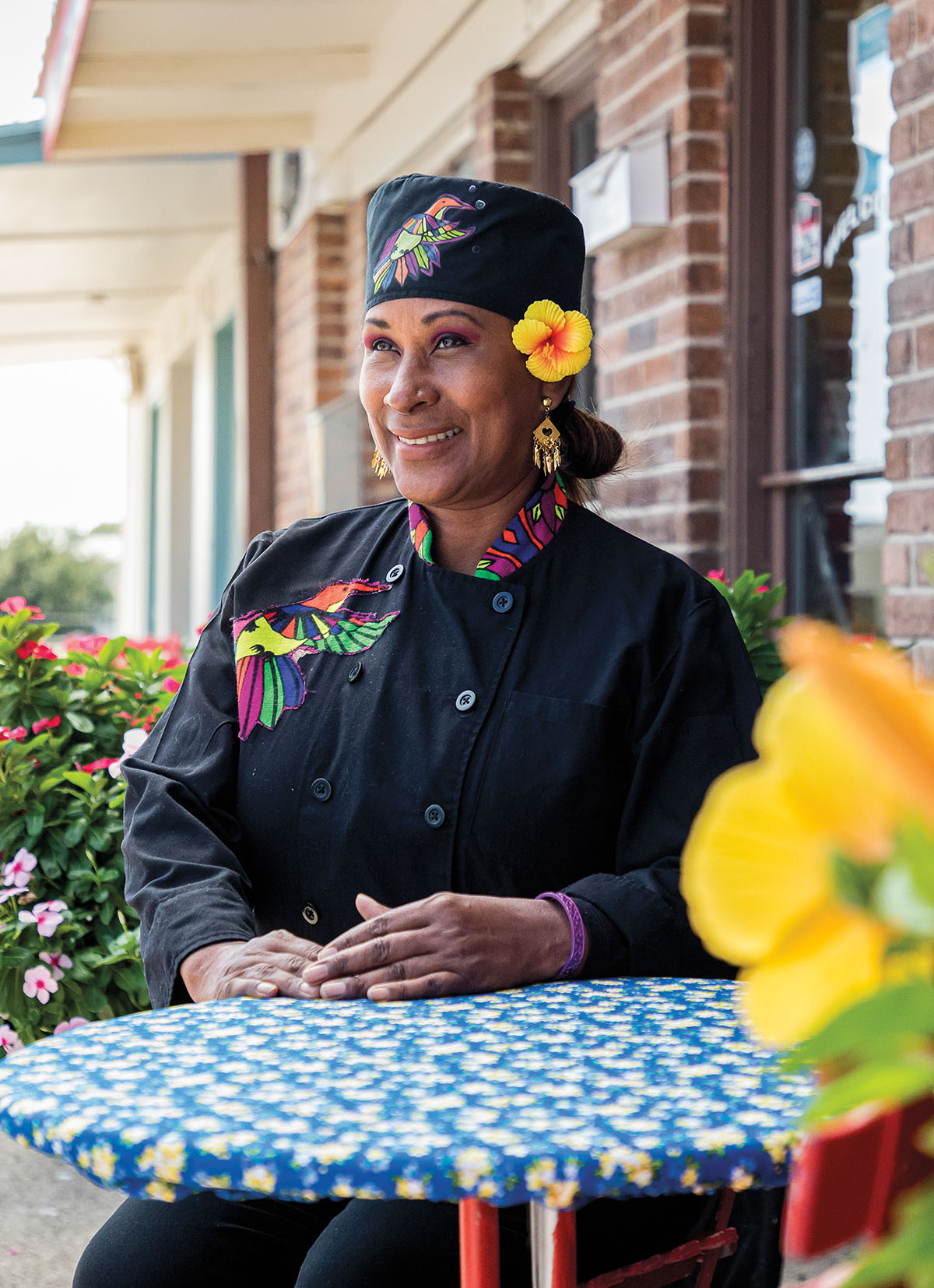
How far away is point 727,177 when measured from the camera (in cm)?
393

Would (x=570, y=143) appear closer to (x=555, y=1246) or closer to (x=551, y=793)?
(x=551, y=793)

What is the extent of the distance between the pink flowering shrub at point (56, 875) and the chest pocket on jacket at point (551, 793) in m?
1.05

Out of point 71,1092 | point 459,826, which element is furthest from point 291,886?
point 71,1092

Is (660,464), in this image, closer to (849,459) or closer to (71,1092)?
(849,459)

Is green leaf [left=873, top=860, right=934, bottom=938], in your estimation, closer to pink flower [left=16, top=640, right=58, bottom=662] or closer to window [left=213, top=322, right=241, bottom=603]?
pink flower [left=16, top=640, right=58, bottom=662]

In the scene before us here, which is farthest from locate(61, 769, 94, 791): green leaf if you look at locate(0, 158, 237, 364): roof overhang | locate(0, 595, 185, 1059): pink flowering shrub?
locate(0, 158, 237, 364): roof overhang

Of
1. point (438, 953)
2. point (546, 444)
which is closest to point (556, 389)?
point (546, 444)

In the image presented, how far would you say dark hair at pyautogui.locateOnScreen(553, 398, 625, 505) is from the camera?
225 cm

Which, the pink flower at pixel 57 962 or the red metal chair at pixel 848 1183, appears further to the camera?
the pink flower at pixel 57 962

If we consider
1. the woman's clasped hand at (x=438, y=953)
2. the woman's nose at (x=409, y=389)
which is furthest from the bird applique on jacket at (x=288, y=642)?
the woman's clasped hand at (x=438, y=953)

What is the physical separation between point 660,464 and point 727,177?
0.76m

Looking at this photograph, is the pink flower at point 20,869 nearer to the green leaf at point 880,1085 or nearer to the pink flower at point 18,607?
the pink flower at point 18,607

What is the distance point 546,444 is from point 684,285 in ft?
6.22

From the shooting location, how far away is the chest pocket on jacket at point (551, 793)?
1.87 m
